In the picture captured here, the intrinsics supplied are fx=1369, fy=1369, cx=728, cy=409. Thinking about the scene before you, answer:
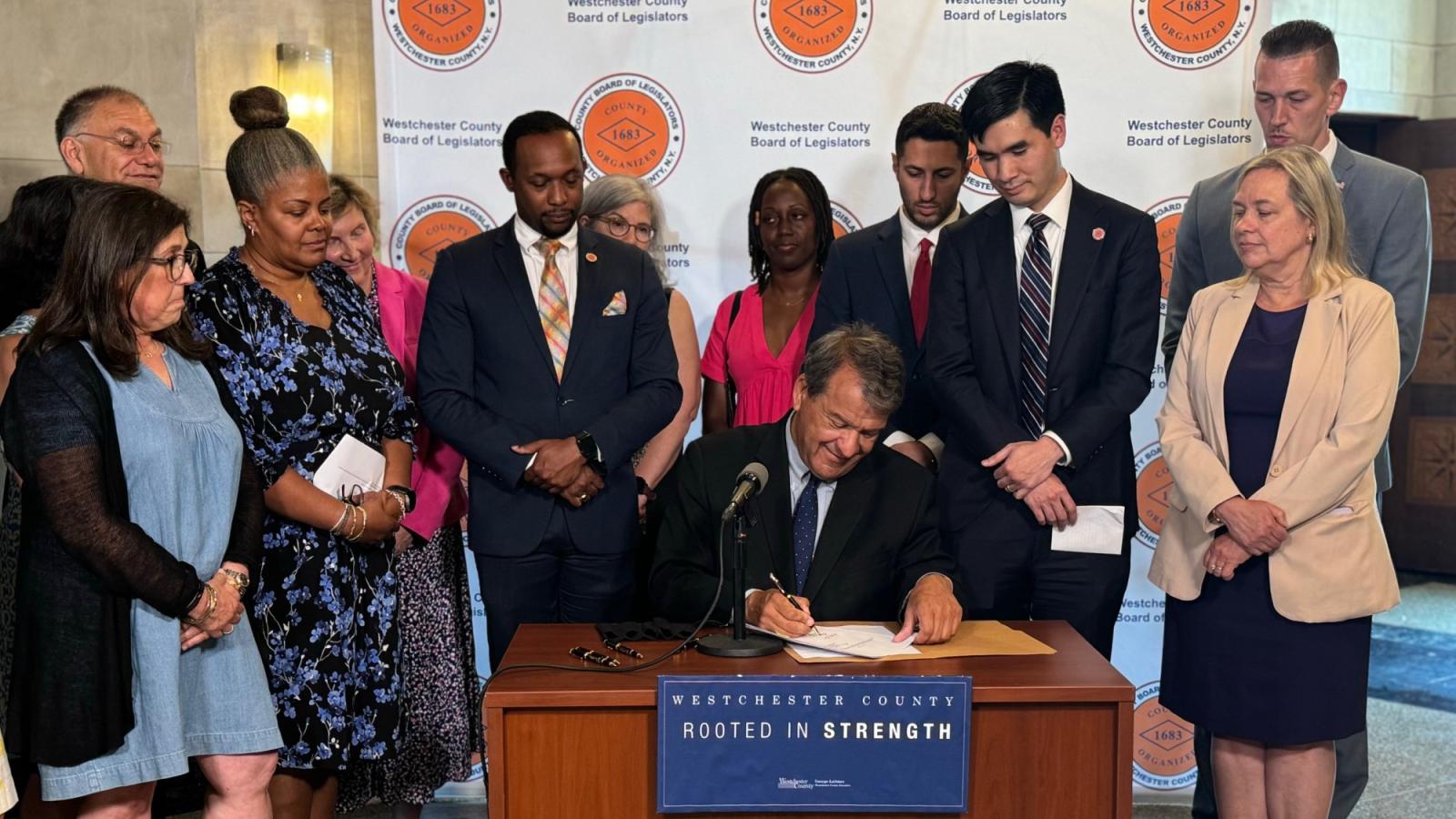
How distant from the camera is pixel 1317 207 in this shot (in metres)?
2.90

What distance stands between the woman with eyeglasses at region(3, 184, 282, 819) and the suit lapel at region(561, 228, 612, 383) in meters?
0.91

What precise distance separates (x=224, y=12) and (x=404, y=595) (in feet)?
7.75

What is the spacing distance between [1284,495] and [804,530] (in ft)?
3.28

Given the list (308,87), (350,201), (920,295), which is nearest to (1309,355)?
(920,295)

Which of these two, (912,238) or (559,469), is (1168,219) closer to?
(912,238)

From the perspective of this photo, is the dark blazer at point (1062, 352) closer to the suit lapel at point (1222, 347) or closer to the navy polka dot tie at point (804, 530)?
the suit lapel at point (1222, 347)

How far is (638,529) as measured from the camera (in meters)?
3.38

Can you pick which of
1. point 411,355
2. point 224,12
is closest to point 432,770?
point 411,355

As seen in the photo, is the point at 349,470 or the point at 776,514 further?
the point at 349,470

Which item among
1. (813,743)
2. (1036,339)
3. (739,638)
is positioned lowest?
(813,743)

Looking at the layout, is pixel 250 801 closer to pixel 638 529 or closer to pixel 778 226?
pixel 638 529

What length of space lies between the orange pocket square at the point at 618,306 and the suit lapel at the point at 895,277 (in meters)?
0.67

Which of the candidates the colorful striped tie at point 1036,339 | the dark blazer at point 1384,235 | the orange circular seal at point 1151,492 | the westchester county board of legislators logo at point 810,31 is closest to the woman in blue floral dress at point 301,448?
the colorful striped tie at point 1036,339

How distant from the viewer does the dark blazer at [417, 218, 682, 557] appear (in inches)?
127
